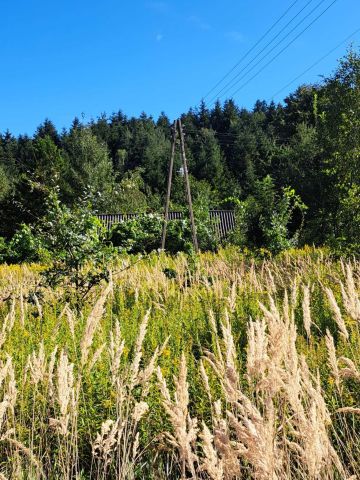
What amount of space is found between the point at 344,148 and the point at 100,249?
245 inches

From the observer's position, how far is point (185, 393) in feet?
3.95

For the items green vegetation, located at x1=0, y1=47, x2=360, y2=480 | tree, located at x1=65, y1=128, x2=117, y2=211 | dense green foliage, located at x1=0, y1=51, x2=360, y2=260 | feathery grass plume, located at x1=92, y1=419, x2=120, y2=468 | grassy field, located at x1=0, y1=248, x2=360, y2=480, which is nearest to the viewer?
grassy field, located at x1=0, y1=248, x2=360, y2=480

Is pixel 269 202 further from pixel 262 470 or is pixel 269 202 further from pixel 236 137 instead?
pixel 236 137

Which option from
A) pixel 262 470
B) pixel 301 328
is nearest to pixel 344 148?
pixel 301 328

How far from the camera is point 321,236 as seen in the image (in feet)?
39.4

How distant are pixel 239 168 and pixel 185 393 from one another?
72877mm

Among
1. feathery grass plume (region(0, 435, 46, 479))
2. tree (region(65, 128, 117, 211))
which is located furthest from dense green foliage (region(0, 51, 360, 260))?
feathery grass plume (region(0, 435, 46, 479))

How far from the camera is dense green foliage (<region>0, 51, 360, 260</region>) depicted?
396 inches

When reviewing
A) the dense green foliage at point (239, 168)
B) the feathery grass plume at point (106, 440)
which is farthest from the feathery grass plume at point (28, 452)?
the dense green foliage at point (239, 168)

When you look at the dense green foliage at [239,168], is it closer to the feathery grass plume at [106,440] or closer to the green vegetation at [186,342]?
the green vegetation at [186,342]

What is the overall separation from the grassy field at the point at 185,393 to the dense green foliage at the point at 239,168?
9.84 ft

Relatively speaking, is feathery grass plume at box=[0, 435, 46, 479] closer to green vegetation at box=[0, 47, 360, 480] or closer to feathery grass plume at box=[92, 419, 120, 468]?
green vegetation at box=[0, 47, 360, 480]

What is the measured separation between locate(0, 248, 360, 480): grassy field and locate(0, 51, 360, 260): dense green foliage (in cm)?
300

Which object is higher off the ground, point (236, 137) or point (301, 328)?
point (236, 137)
